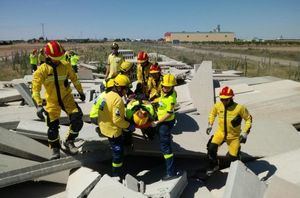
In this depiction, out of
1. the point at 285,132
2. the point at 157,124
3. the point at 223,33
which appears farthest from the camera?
the point at 223,33

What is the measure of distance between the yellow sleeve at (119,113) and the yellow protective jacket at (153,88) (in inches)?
76.9

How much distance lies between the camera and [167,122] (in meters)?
5.01

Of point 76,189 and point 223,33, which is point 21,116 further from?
point 223,33

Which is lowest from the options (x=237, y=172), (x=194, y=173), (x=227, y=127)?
(x=194, y=173)

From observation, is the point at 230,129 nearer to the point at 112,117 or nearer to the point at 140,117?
the point at 140,117

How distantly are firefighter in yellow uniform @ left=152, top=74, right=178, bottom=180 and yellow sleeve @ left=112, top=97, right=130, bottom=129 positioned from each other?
20.4 inches

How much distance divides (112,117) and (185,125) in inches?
73.3

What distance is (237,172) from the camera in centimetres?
451

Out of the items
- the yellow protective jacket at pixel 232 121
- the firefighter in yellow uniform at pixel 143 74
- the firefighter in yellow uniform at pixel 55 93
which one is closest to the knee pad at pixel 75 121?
the firefighter in yellow uniform at pixel 55 93

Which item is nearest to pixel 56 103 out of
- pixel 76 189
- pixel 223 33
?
pixel 76 189

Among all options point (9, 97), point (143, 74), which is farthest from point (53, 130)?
point (9, 97)

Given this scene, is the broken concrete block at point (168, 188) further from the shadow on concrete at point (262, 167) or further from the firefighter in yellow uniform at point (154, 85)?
the firefighter in yellow uniform at point (154, 85)

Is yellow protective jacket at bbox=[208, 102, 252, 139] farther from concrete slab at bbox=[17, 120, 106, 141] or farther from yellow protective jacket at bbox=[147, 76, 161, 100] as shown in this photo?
concrete slab at bbox=[17, 120, 106, 141]

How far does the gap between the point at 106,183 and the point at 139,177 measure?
1.13 m
